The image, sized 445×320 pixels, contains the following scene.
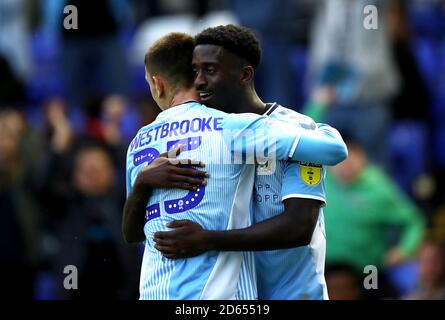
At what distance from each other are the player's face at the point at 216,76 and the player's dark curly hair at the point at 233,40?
0.08 feet

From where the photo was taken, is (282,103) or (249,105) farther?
(282,103)

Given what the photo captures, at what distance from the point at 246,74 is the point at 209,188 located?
0.52 metres

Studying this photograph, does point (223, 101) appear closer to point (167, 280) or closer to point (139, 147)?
point (139, 147)

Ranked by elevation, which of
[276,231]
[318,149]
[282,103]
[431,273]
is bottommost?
[431,273]

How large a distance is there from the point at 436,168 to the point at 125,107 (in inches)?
105

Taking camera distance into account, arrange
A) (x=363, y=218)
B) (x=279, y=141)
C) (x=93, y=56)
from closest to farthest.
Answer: (x=279, y=141), (x=363, y=218), (x=93, y=56)

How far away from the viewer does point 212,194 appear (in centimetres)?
505

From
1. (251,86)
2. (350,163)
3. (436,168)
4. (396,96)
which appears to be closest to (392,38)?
(396,96)

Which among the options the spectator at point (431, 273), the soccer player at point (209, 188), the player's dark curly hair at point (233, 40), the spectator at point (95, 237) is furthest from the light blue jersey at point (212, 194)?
the spectator at point (431, 273)

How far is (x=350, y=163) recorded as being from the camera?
8.95 meters

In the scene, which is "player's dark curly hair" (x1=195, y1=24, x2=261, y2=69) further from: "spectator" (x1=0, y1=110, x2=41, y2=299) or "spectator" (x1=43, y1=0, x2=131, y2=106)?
"spectator" (x1=43, y1=0, x2=131, y2=106)

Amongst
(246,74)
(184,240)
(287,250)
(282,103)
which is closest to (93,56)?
(282,103)

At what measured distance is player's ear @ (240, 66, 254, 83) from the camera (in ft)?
17.1

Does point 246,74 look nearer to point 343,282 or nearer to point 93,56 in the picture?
point 343,282
